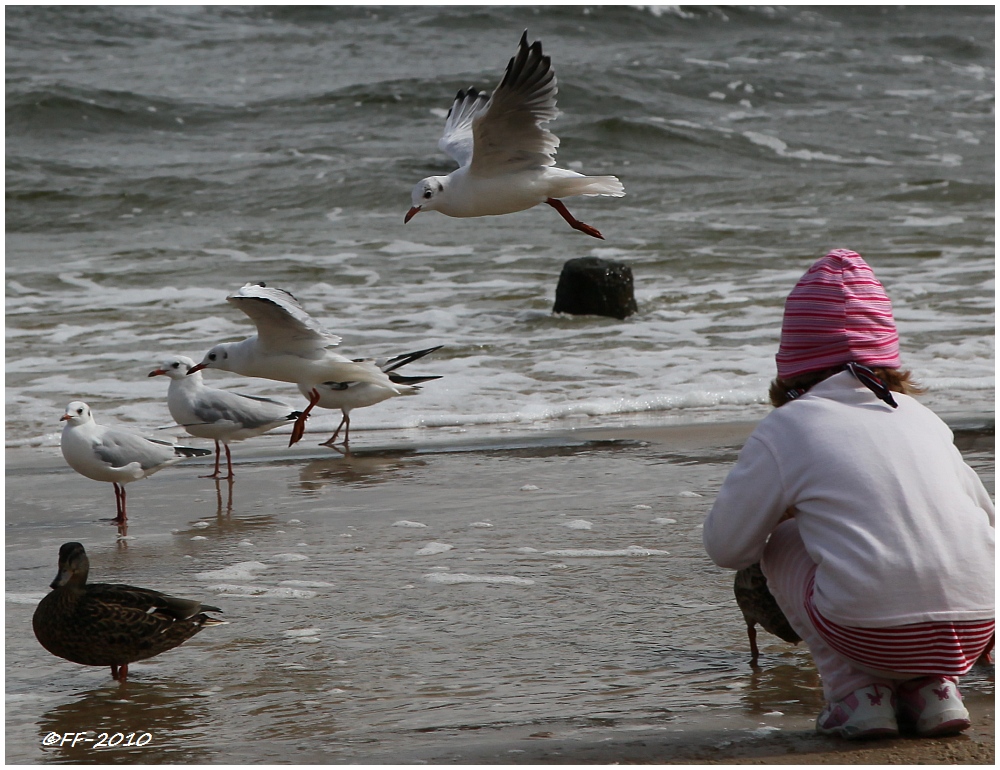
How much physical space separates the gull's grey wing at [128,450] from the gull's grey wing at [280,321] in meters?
0.72

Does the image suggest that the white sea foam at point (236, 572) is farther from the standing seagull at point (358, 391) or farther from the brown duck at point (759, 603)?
the standing seagull at point (358, 391)

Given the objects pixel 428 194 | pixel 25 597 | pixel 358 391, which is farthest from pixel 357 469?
pixel 25 597

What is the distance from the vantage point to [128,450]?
17.9 feet

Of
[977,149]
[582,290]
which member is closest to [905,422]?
[582,290]

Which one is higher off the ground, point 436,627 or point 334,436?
point 436,627

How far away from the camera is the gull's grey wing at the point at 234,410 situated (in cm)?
631

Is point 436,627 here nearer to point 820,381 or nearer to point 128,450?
point 820,381

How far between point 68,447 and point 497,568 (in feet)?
7.29

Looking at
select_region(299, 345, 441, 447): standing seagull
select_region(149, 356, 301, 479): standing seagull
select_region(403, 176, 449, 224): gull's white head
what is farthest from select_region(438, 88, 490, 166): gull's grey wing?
select_region(149, 356, 301, 479): standing seagull

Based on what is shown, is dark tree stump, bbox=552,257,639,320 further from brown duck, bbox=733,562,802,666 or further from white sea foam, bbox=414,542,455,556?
brown duck, bbox=733,562,802,666

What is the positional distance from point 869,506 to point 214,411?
4341 mm

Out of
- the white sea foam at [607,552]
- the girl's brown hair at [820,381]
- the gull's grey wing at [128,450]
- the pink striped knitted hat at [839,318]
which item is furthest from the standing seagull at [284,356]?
the pink striped knitted hat at [839,318]

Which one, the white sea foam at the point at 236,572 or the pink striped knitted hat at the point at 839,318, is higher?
the pink striped knitted hat at the point at 839,318

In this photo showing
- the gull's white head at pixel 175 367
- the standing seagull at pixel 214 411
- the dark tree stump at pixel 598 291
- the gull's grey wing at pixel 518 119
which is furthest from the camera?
the dark tree stump at pixel 598 291
